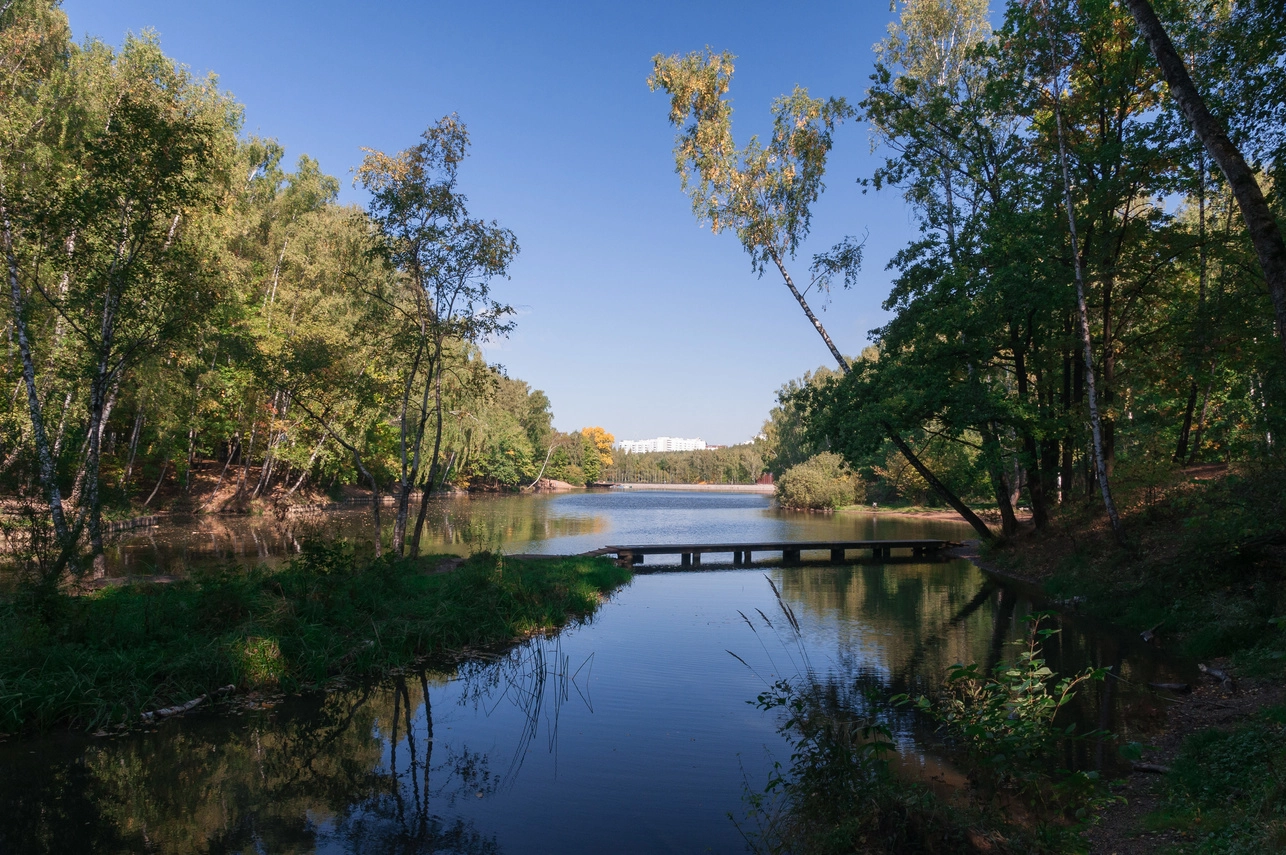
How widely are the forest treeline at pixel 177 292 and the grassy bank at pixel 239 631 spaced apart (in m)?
0.96

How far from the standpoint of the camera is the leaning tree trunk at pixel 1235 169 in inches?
243

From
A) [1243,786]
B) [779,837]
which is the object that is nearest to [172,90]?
[779,837]

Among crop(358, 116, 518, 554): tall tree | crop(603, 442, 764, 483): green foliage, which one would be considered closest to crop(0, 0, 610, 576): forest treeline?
crop(358, 116, 518, 554): tall tree

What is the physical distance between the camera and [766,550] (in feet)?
89.6

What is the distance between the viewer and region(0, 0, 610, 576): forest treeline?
43.3 feet

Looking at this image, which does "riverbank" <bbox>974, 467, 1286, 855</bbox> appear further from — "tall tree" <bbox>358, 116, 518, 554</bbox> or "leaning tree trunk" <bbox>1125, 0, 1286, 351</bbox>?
"tall tree" <bbox>358, 116, 518, 554</bbox>

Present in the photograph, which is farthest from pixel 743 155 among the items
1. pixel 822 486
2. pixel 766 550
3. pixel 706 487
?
pixel 706 487

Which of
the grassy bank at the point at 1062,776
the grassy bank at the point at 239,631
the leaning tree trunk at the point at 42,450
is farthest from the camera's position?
the leaning tree trunk at the point at 42,450

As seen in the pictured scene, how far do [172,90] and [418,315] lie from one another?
7.43 metres

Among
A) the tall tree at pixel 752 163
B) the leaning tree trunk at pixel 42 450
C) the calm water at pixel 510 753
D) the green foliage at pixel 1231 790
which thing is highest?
the tall tree at pixel 752 163

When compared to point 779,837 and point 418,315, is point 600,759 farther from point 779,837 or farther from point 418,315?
point 418,315

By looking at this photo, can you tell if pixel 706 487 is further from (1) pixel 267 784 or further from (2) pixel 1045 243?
(1) pixel 267 784

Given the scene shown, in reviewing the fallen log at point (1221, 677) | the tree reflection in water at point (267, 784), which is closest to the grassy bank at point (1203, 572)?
the fallen log at point (1221, 677)

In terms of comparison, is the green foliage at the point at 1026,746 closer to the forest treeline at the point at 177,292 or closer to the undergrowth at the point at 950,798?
the undergrowth at the point at 950,798
